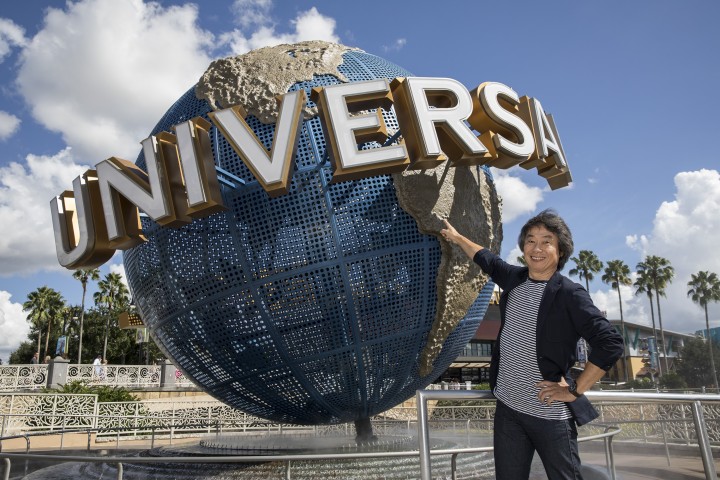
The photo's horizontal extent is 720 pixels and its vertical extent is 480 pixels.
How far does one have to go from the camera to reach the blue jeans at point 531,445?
2637 millimetres

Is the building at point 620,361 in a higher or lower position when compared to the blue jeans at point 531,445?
higher

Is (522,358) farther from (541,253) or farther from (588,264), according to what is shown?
(588,264)

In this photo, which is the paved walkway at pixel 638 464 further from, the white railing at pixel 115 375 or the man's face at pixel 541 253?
the white railing at pixel 115 375

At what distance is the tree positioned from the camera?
44.6 metres

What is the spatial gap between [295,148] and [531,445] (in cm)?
378

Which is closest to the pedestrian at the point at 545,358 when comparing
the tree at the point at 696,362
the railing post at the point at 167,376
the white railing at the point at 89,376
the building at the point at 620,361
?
the white railing at the point at 89,376

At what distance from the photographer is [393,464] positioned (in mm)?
6219

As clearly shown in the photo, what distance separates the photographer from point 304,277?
18.8 ft

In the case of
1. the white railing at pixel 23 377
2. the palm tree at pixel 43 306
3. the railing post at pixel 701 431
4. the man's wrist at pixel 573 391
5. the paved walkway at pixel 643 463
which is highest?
the palm tree at pixel 43 306

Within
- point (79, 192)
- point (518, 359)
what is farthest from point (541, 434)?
point (79, 192)

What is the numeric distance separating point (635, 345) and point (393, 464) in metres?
73.5

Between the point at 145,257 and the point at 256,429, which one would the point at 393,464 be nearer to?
the point at 145,257

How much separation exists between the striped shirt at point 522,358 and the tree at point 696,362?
48792mm

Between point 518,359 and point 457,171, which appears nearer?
point 518,359
